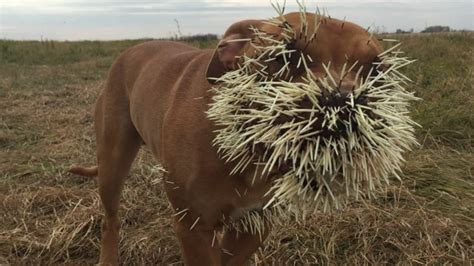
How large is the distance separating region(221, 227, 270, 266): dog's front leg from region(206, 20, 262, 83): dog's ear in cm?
109

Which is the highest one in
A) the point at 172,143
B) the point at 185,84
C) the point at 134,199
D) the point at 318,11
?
the point at 318,11

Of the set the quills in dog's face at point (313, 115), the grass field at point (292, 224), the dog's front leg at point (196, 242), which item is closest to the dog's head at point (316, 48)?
the quills in dog's face at point (313, 115)

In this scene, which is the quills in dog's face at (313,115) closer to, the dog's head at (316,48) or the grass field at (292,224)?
the dog's head at (316,48)

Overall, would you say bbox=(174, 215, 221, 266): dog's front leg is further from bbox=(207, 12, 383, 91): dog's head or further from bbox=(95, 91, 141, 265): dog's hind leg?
bbox=(95, 91, 141, 265): dog's hind leg

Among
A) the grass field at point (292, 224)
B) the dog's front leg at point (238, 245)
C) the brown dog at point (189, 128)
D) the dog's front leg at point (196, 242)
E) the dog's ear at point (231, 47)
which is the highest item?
the dog's ear at point (231, 47)

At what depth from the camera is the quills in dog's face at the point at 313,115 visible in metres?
1.74

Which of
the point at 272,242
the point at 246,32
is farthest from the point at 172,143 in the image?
the point at 272,242

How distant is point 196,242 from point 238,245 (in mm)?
483

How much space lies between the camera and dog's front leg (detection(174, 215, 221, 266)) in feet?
9.12

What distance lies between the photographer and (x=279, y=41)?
1.94 meters

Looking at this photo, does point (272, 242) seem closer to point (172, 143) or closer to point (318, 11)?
point (172, 143)

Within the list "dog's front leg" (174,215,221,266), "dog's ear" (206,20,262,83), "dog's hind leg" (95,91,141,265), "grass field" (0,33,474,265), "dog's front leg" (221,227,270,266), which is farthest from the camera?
"dog's hind leg" (95,91,141,265)

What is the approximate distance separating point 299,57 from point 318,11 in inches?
9.8

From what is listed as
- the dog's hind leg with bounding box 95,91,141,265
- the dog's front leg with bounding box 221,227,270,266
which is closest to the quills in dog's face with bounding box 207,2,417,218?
the dog's front leg with bounding box 221,227,270,266
